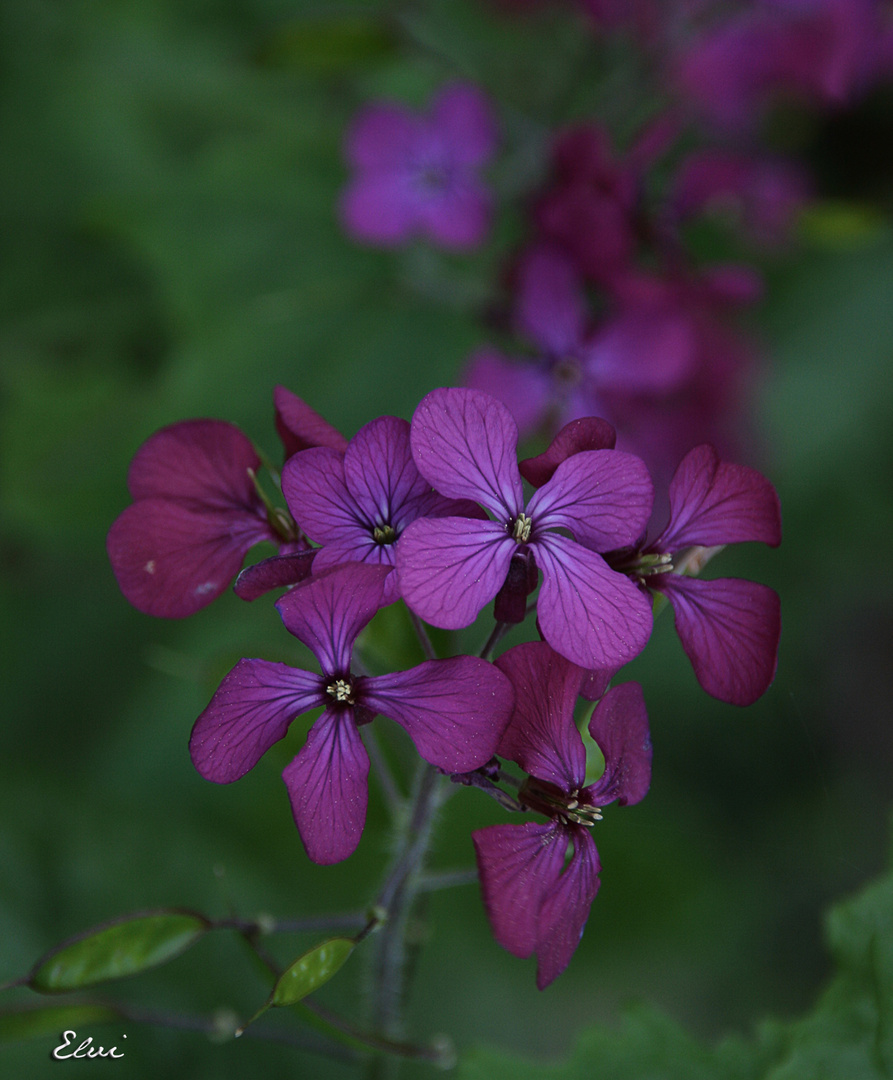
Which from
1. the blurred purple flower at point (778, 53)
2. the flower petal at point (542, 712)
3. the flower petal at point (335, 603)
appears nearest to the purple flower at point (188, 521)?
the flower petal at point (335, 603)

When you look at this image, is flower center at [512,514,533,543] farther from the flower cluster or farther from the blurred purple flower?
the blurred purple flower

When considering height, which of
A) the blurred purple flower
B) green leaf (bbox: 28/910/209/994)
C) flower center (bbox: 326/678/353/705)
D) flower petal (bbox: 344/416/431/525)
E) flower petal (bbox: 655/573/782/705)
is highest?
the blurred purple flower

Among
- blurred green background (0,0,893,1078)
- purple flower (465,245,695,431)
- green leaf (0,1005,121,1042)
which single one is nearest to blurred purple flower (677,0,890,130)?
blurred green background (0,0,893,1078)

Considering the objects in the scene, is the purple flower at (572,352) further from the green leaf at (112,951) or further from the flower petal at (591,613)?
the green leaf at (112,951)

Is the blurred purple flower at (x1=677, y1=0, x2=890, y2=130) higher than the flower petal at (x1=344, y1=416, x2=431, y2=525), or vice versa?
the blurred purple flower at (x1=677, y1=0, x2=890, y2=130)

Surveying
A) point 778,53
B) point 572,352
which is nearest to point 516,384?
point 572,352

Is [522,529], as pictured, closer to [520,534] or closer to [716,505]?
[520,534]
